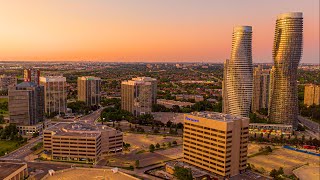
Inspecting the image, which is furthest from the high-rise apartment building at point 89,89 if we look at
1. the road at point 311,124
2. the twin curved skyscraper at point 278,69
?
the road at point 311,124

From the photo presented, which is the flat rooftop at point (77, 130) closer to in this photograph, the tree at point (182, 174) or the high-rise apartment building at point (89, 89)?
the tree at point (182, 174)

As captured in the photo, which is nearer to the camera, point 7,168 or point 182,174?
point 7,168

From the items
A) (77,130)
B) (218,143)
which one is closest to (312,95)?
(218,143)

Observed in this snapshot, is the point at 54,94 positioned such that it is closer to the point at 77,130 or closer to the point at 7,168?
the point at 77,130

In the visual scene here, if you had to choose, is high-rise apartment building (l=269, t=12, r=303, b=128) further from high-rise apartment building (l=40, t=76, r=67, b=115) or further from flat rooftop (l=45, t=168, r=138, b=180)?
high-rise apartment building (l=40, t=76, r=67, b=115)

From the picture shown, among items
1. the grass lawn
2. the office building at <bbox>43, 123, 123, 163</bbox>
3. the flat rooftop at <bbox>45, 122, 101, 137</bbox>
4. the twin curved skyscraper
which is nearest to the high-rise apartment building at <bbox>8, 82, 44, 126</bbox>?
the grass lawn
